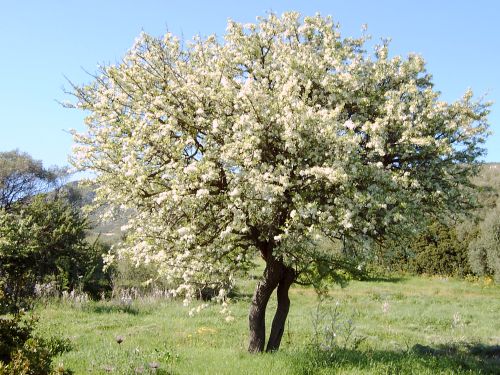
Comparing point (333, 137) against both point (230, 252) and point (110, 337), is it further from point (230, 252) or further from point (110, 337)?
point (110, 337)

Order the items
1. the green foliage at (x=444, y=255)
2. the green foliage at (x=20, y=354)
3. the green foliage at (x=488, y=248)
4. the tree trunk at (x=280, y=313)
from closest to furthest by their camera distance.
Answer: the green foliage at (x=20, y=354)
the tree trunk at (x=280, y=313)
the green foliage at (x=488, y=248)
the green foliage at (x=444, y=255)

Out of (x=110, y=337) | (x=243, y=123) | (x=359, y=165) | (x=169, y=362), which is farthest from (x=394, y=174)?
(x=110, y=337)

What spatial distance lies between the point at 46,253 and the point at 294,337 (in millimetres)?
17501

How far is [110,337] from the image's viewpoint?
16203 mm

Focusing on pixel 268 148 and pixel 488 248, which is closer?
pixel 268 148

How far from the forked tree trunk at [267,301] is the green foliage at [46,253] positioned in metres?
14.7

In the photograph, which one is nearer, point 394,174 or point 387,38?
point 394,174

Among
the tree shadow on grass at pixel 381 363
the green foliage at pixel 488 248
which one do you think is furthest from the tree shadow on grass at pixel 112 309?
the green foliage at pixel 488 248

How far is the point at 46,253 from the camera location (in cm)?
2748

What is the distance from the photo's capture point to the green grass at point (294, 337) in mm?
10805

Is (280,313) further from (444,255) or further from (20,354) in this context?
(444,255)

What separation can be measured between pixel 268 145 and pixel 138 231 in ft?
13.9

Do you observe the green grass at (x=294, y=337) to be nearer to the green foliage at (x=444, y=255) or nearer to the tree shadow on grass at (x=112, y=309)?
the tree shadow on grass at (x=112, y=309)

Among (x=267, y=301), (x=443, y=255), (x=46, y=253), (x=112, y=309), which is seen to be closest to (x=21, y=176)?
(x=46, y=253)
